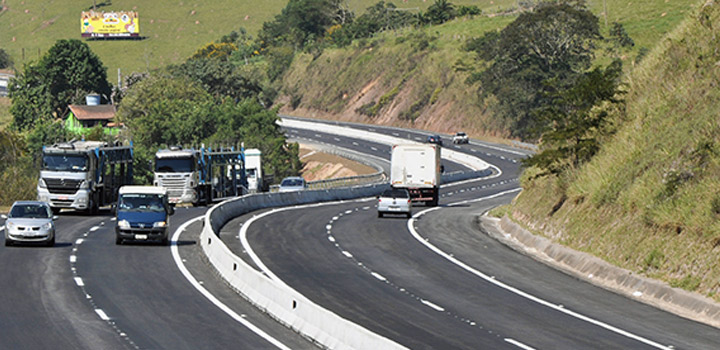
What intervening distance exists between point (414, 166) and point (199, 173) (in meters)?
12.8

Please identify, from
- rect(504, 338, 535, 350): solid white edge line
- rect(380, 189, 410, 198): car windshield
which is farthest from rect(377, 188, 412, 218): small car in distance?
rect(504, 338, 535, 350): solid white edge line

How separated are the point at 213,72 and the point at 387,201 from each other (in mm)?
109788

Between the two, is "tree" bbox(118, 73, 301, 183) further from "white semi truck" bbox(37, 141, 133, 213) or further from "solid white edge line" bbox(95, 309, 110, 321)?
"solid white edge line" bbox(95, 309, 110, 321)

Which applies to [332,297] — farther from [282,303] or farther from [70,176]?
[70,176]

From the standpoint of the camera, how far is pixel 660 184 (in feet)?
111

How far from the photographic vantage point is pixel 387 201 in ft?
174

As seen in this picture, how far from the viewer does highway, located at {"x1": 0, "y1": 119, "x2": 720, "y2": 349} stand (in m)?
22.1

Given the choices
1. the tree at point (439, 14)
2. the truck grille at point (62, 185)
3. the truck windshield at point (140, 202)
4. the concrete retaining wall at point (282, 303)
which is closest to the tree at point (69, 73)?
the tree at point (439, 14)

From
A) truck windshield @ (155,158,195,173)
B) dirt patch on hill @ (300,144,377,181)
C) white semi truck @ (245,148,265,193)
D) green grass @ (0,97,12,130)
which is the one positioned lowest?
dirt patch on hill @ (300,144,377,181)

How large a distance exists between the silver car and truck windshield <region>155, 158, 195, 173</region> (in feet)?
71.6

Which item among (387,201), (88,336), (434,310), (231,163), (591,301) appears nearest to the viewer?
(88,336)

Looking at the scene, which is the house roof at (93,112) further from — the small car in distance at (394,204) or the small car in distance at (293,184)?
the small car in distance at (394,204)

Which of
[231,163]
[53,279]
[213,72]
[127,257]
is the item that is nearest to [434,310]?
[53,279]

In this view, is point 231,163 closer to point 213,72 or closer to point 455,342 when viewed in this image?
point 455,342
